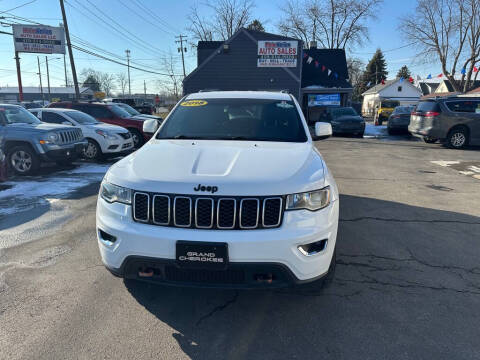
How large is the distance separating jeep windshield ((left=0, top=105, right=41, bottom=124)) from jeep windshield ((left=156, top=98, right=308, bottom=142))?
628cm

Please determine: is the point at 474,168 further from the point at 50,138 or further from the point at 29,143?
the point at 29,143

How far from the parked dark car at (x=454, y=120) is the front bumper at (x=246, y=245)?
12.8m

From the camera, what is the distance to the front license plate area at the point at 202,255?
238cm

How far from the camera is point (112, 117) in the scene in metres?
12.5

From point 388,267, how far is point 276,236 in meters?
1.88

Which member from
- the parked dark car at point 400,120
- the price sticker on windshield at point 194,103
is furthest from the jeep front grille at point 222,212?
the parked dark car at point 400,120

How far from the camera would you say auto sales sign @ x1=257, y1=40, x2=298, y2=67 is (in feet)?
77.4

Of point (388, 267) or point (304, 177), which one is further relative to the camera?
point (388, 267)

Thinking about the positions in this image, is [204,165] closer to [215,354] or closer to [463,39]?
[215,354]

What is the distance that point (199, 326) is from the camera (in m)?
2.67

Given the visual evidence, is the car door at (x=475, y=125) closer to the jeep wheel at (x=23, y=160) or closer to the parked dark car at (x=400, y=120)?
the parked dark car at (x=400, y=120)

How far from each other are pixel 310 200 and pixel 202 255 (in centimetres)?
88

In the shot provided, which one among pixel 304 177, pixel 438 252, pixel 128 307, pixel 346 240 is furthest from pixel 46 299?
pixel 438 252

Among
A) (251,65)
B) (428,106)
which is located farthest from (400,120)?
(251,65)
